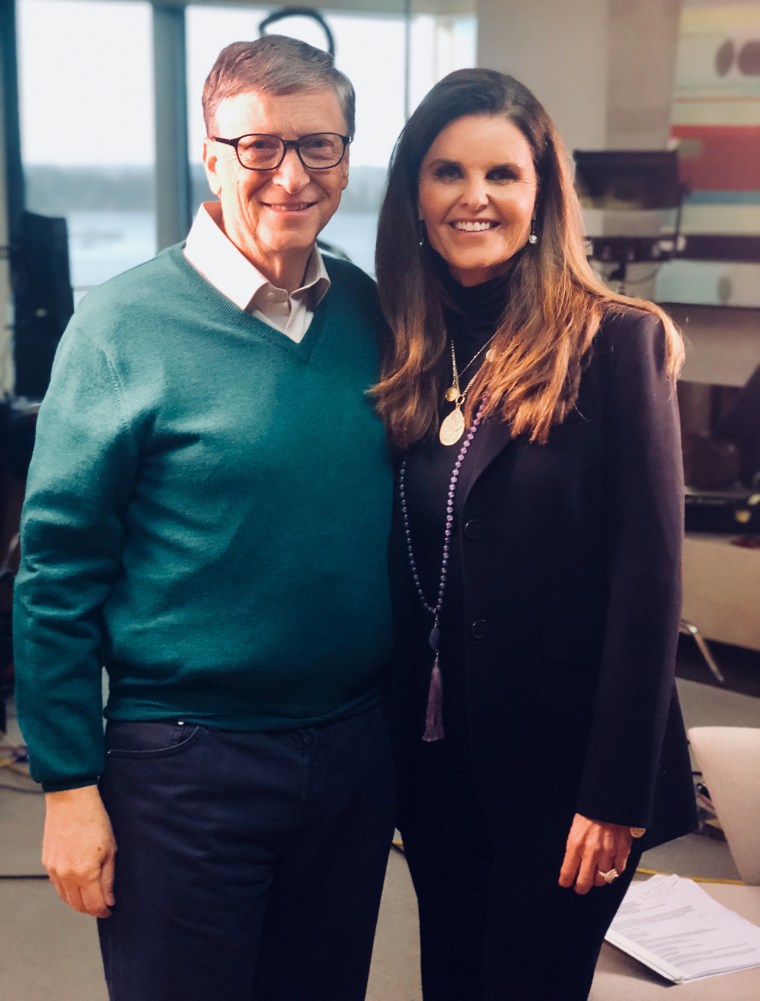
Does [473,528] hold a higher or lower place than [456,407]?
lower

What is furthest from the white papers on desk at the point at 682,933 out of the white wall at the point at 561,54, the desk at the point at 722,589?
the white wall at the point at 561,54

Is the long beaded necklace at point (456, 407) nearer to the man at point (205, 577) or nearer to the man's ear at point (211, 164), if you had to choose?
the man at point (205, 577)

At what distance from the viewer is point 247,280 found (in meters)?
1.42

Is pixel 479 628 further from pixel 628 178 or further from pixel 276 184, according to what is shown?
pixel 628 178

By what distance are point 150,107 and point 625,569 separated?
696 cm

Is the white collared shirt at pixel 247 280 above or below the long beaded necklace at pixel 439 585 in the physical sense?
above

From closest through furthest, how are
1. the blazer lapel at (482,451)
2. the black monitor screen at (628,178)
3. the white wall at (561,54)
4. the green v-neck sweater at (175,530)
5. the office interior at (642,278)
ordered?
the green v-neck sweater at (175,530), the blazer lapel at (482,451), the office interior at (642,278), the black monitor screen at (628,178), the white wall at (561,54)

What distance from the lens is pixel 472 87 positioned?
152 cm

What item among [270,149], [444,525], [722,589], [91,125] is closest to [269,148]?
[270,149]

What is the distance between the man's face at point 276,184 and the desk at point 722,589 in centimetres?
321

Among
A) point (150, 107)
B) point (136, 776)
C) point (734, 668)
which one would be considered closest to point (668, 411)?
point (136, 776)

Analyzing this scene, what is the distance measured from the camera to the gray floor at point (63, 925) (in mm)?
2484

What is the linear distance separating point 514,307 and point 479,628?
418 mm

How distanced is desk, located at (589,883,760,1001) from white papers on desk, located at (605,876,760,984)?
13 mm
